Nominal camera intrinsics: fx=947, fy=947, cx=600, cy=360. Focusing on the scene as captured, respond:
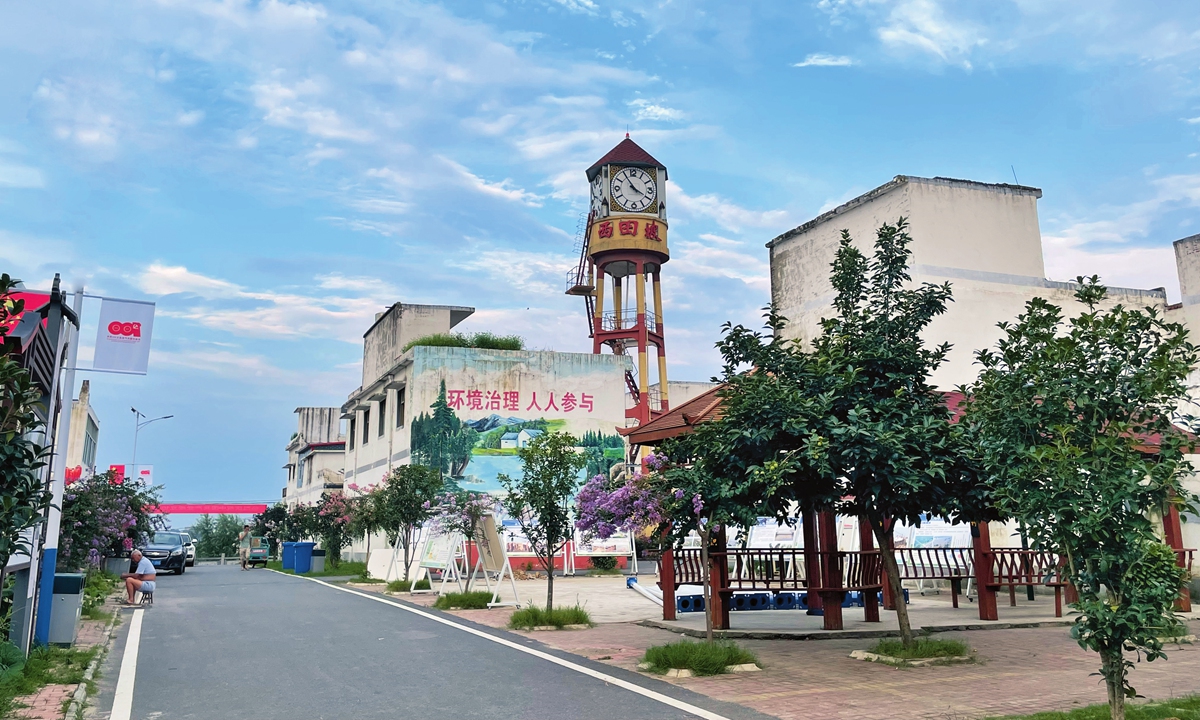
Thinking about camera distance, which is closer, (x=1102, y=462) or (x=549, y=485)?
(x=1102, y=462)

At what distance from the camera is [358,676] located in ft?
32.3

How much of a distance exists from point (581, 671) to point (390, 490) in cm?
1623

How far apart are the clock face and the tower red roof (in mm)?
374

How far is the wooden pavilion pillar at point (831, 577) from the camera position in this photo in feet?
42.8

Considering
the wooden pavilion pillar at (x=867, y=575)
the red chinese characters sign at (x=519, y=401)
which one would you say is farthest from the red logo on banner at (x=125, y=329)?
the red chinese characters sign at (x=519, y=401)

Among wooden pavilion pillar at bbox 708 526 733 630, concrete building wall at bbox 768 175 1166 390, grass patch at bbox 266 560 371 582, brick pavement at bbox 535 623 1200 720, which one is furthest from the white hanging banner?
grass patch at bbox 266 560 371 582

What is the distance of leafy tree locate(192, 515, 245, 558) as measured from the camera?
7288cm

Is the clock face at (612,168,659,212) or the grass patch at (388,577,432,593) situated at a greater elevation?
the clock face at (612,168,659,212)

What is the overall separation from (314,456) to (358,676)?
53.3 m

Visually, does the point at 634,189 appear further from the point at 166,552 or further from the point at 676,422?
the point at 676,422

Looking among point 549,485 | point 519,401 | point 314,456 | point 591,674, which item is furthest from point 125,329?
point 314,456

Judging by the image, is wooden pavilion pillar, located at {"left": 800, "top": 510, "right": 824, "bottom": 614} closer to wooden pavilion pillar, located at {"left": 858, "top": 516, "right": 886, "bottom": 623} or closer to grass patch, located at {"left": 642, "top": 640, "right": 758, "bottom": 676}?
wooden pavilion pillar, located at {"left": 858, "top": 516, "right": 886, "bottom": 623}

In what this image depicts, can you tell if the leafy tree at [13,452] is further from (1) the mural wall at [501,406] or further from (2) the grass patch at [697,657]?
(1) the mural wall at [501,406]

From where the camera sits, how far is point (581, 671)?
10.1 m
